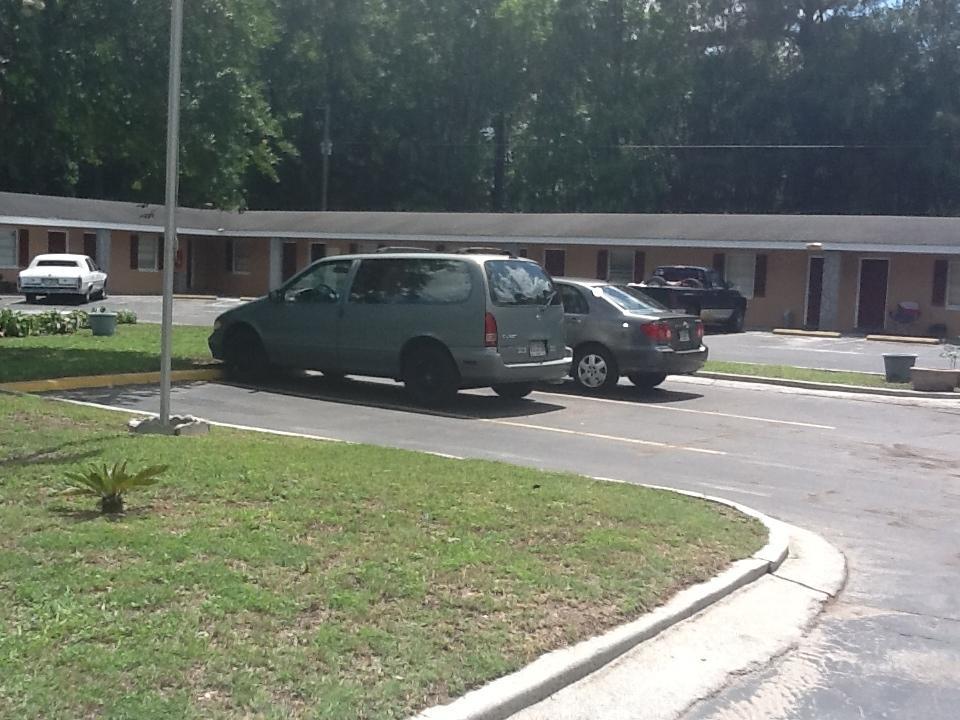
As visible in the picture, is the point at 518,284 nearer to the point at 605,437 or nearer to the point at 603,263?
the point at 605,437

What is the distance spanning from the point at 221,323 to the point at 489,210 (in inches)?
1814

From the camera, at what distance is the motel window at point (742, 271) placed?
34469 mm

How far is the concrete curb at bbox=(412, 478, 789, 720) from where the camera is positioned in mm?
4641

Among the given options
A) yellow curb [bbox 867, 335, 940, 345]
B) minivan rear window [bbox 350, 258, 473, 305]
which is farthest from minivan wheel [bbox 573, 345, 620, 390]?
yellow curb [bbox 867, 335, 940, 345]

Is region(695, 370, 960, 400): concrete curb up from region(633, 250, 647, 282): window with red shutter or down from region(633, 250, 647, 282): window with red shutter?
down

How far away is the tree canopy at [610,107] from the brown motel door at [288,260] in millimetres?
6592

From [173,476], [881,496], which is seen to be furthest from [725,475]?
[173,476]

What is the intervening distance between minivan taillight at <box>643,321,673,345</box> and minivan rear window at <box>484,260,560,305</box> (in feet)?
5.93

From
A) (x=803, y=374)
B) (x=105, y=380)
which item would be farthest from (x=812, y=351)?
(x=105, y=380)

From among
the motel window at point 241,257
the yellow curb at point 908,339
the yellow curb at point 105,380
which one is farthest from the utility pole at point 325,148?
the yellow curb at point 105,380

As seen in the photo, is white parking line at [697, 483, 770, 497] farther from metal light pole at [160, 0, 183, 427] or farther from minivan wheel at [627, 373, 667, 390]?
minivan wheel at [627, 373, 667, 390]

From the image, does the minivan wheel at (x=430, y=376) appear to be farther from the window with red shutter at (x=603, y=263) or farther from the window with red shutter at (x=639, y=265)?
the window with red shutter at (x=603, y=263)

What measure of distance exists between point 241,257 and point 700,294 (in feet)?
74.1

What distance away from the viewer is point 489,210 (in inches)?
2406
